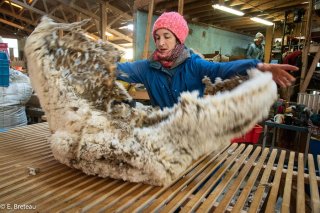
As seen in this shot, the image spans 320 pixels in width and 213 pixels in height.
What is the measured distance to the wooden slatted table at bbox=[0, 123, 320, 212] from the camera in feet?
2.75

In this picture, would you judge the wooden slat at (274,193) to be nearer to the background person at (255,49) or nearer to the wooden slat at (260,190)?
the wooden slat at (260,190)

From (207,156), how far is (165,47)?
75 cm

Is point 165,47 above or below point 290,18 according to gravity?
below

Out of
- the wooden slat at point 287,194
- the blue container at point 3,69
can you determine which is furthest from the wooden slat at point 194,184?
the blue container at point 3,69

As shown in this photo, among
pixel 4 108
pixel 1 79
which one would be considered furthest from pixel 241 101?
pixel 4 108

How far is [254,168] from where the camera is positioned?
4.08 feet

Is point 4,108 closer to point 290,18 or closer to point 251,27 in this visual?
point 290,18

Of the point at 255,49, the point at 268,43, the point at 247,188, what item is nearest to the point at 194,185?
the point at 247,188

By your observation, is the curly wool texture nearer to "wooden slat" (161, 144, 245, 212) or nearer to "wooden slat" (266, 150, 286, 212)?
"wooden slat" (161, 144, 245, 212)

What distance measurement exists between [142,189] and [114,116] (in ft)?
1.31

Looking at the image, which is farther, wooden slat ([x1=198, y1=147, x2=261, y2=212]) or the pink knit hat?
the pink knit hat

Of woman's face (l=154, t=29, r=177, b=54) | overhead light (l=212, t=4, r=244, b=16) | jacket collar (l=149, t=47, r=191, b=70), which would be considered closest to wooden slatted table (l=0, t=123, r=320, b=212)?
jacket collar (l=149, t=47, r=191, b=70)

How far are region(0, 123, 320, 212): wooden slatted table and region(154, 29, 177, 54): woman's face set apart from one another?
2.48 feet

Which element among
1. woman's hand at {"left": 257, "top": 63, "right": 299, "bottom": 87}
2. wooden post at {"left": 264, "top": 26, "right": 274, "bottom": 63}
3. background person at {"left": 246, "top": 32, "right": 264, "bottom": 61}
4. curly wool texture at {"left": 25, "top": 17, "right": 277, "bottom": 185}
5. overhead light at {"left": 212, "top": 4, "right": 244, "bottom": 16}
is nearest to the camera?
curly wool texture at {"left": 25, "top": 17, "right": 277, "bottom": 185}
